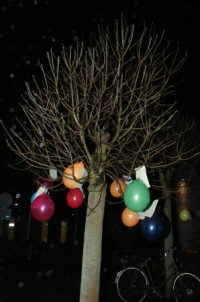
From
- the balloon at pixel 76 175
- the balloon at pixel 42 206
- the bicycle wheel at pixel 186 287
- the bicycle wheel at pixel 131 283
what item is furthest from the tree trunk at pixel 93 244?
the bicycle wheel at pixel 186 287

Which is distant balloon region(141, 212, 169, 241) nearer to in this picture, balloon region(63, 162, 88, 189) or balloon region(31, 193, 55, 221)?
balloon region(31, 193, 55, 221)

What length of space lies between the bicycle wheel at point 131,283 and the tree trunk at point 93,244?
2769mm

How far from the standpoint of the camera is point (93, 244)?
4.05m

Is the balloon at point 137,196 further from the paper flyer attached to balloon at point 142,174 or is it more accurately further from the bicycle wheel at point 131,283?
the bicycle wheel at point 131,283

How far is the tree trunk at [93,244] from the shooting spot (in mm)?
3951

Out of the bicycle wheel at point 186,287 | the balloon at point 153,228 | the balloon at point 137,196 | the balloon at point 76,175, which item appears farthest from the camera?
the bicycle wheel at point 186,287

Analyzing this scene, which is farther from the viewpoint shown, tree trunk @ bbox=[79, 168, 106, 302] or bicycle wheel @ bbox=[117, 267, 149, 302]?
bicycle wheel @ bbox=[117, 267, 149, 302]

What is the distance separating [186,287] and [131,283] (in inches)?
50.0

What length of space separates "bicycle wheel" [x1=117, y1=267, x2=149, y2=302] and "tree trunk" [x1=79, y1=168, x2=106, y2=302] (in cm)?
277

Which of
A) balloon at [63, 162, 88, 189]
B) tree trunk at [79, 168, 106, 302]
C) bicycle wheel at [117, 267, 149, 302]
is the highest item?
balloon at [63, 162, 88, 189]

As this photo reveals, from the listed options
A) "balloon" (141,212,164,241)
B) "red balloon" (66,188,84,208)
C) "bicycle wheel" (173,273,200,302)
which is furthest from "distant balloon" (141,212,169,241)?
"red balloon" (66,188,84,208)

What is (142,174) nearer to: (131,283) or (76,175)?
(76,175)

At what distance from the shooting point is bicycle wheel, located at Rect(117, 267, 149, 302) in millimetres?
6436

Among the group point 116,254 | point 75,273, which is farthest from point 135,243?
point 75,273
